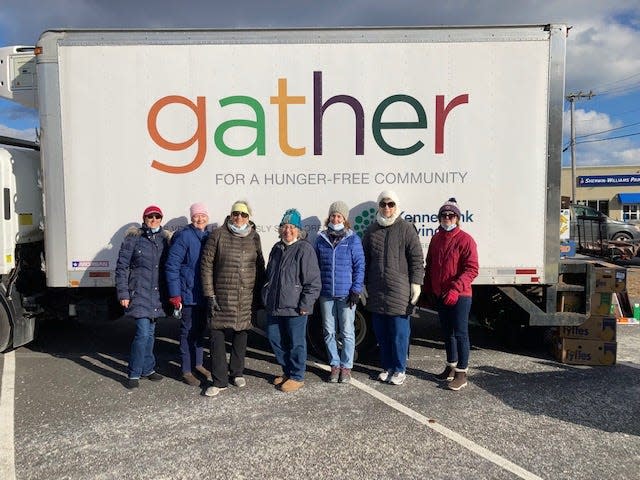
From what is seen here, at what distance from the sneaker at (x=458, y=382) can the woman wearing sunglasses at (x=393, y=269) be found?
443 mm

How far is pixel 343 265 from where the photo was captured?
4293 millimetres

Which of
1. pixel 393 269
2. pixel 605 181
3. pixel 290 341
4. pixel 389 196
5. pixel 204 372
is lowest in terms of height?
pixel 204 372

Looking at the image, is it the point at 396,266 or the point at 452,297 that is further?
the point at 396,266

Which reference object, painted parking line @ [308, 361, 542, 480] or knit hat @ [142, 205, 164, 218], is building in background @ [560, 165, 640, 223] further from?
knit hat @ [142, 205, 164, 218]

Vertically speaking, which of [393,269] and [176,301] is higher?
[393,269]

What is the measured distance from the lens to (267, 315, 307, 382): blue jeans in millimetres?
4297

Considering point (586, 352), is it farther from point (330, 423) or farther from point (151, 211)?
point (151, 211)

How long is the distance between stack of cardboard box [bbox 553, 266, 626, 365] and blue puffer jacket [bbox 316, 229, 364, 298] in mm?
2246

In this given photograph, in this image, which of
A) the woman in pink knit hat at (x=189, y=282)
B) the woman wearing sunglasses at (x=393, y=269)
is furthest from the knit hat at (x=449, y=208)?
the woman in pink knit hat at (x=189, y=282)

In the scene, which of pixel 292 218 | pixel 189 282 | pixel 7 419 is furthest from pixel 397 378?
pixel 7 419

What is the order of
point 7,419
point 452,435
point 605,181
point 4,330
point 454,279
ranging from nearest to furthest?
point 452,435 → point 7,419 → point 454,279 → point 4,330 → point 605,181

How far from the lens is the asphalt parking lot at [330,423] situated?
308 cm

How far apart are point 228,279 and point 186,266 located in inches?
17.5

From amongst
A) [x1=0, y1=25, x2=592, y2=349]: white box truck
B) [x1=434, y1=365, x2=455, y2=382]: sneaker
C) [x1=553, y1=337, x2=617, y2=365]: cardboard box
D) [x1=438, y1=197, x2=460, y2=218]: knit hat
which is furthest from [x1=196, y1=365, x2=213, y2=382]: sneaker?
[x1=553, y1=337, x2=617, y2=365]: cardboard box
